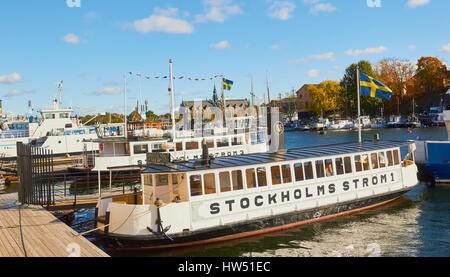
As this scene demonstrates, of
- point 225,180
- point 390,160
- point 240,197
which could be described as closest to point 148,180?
point 225,180

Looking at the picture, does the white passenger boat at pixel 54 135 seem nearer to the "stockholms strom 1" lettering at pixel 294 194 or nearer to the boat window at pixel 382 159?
the "stockholms strom 1" lettering at pixel 294 194

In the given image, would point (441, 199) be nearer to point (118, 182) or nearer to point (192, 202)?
point (192, 202)

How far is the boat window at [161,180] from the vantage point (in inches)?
580

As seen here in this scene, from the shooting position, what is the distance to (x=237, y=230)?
15164 millimetres

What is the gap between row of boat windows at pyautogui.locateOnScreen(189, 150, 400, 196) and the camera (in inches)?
585

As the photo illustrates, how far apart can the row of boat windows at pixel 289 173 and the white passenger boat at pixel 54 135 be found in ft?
138

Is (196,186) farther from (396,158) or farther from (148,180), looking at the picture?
(396,158)

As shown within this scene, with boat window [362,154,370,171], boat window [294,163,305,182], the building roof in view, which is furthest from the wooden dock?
boat window [362,154,370,171]

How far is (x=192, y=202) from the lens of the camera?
46.7 feet

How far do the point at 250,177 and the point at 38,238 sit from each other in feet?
27.5

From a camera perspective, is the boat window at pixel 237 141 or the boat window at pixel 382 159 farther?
the boat window at pixel 237 141

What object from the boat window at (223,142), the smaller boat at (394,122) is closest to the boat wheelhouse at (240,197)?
the boat window at (223,142)

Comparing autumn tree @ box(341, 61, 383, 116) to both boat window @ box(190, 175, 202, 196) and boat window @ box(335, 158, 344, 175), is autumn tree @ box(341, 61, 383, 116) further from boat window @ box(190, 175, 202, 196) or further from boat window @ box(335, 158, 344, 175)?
boat window @ box(190, 175, 202, 196)
